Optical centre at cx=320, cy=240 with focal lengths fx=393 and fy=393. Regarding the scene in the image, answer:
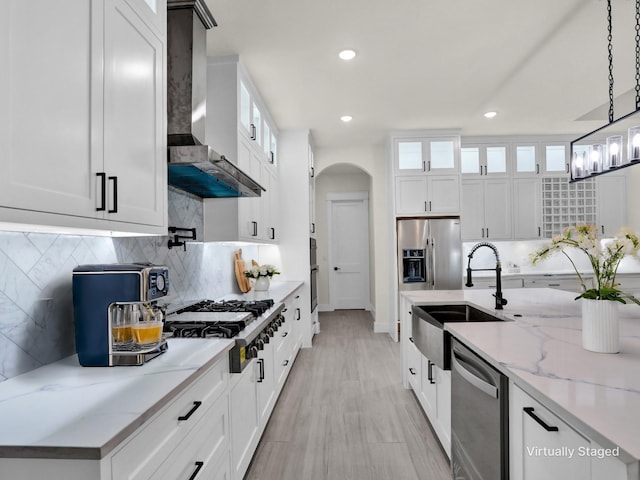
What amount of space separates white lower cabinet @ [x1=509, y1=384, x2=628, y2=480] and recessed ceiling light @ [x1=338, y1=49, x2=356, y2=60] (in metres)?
2.66

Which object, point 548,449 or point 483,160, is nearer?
point 548,449

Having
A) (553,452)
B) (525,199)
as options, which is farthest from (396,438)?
(525,199)

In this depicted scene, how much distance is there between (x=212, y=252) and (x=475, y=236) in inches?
151

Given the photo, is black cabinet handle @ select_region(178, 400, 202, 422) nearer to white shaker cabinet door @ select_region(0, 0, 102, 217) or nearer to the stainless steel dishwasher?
white shaker cabinet door @ select_region(0, 0, 102, 217)

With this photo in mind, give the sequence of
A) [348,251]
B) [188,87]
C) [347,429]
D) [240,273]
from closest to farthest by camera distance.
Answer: [188,87] → [347,429] → [240,273] → [348,251]

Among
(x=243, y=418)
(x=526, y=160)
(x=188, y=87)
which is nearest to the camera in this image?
(x=243, y=418)

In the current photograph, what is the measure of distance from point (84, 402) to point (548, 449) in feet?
4.31

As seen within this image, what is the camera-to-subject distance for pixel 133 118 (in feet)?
4.87

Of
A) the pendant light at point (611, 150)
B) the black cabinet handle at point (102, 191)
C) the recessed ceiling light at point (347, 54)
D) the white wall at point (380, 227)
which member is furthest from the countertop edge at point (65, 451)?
the white wall at point (380, 227)

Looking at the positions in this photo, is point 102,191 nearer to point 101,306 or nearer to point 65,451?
point 101,306

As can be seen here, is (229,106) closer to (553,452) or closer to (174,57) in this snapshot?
(174,57)

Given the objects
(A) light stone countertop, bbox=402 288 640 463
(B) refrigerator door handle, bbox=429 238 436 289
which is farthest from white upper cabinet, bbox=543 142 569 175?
(A) light stone countertop, bbox=402 288 640 463

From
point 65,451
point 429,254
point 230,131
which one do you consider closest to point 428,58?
point 230,131

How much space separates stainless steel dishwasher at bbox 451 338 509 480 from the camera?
1.41 meters
